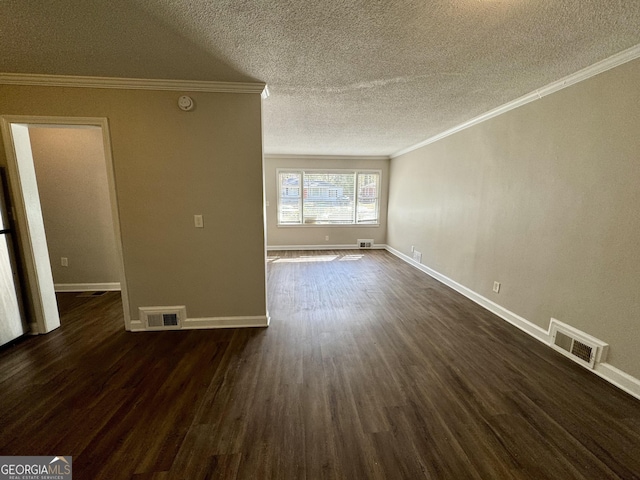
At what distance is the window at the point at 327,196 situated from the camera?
20.9 feet

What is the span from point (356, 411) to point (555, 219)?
244 cm

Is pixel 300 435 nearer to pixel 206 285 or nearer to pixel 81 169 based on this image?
A: pixel 206 285

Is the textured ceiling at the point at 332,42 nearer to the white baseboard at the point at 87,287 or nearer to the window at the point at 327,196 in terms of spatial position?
the white baseboard at the point at 87,287

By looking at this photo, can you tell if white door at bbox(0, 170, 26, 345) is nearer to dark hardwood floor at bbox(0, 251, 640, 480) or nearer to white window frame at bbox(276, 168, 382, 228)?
dark hardwood floor at bbox(0, 251, 640, 480)

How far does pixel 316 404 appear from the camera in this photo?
67.1 inches

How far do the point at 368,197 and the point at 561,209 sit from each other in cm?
454

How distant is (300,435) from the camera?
148 cm

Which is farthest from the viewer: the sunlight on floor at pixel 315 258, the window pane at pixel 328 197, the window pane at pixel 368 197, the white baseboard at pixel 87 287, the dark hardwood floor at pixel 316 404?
the window pane at pixel 368 197

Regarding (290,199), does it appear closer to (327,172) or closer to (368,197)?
(327,172)

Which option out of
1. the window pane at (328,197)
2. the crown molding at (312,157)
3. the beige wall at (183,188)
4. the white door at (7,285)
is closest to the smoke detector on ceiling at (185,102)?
the beige wall at (183,188)

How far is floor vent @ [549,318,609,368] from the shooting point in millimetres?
1985

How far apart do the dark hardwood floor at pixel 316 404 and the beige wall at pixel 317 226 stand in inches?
154

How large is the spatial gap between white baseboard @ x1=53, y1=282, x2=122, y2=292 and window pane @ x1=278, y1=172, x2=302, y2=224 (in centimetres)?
361

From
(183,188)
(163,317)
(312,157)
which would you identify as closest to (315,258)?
(312,157)
